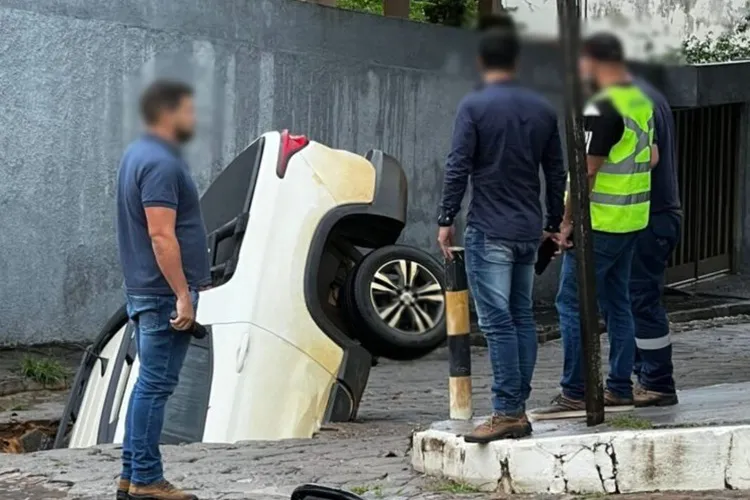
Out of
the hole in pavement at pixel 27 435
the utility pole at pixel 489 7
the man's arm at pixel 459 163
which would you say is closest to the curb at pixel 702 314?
the hole in pavement at pixel 27 435

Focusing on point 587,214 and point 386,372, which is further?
point 386,372

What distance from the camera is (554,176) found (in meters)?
5.86

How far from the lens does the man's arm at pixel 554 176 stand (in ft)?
18.9

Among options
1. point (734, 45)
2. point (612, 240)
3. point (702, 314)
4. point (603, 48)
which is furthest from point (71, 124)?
point (734, 45)

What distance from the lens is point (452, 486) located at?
5727mm

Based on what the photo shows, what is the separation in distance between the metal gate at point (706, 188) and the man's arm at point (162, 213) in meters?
12.6

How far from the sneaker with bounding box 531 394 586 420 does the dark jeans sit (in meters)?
0.60

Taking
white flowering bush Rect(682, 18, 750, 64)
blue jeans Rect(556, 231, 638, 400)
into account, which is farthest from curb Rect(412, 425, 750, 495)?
white flowering bush Rect(682, 18, 750, 64)

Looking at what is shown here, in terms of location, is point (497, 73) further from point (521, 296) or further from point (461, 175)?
point (521, 296)

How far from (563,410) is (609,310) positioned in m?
0.54

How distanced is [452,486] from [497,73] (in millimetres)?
2061

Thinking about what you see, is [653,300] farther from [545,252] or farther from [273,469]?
[273,469]

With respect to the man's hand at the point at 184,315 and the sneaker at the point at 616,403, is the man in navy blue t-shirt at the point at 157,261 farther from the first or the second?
the sneaker at the point at 616,403

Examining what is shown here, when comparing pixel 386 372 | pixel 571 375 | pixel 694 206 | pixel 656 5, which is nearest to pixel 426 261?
pixel 571 375
